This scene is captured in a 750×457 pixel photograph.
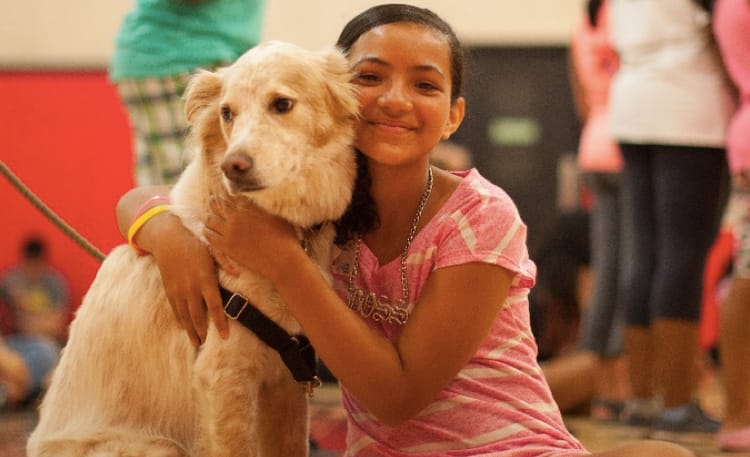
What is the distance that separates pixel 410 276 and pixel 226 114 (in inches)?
17.6

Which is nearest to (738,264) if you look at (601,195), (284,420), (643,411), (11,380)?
(643,411)

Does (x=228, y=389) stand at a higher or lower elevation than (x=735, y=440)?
higher

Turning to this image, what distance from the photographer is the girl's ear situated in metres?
1.77

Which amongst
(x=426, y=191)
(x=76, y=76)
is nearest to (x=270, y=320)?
(x=426, y=191)

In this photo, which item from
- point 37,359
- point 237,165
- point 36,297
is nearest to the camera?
point 237,165

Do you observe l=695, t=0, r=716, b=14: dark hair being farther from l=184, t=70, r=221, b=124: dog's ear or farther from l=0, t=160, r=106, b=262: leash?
l=0, t=160, r=106, b=262: leash

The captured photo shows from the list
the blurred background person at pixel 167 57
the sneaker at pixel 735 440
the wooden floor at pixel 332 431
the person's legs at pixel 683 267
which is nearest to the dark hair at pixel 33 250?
the wooden floor at pixel 332 431

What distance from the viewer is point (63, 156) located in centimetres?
707

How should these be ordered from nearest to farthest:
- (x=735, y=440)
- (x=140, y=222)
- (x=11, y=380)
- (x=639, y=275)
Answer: (x=140, y=222) < (x=735, y=440) < (x=639, y=275) < (x=11, y=380)

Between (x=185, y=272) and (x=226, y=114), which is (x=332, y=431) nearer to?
(x=185, y=272)

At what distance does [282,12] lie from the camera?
746cm

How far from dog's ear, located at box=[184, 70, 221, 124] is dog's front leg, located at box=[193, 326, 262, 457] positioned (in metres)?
0.42

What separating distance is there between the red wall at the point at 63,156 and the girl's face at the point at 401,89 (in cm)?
550

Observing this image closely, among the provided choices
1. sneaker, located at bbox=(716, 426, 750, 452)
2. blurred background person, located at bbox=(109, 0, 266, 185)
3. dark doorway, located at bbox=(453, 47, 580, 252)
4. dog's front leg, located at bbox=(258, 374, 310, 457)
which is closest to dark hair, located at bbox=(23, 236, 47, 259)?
dark doorway, located at bbox=(453, 47, 580, 252)
